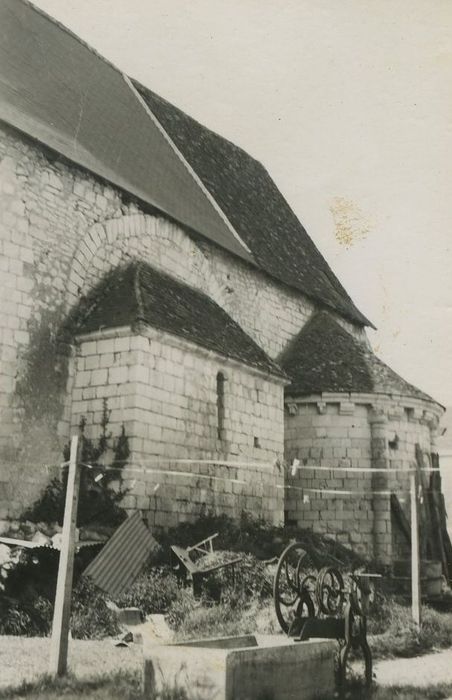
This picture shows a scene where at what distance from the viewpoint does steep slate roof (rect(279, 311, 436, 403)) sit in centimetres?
1642

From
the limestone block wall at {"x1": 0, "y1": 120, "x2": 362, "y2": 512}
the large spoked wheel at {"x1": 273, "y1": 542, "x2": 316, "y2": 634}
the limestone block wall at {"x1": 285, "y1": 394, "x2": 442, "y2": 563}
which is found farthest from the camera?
the limestone block wall at {"x1": 285, "y1": 394, "x2": 442, "y2": 563}

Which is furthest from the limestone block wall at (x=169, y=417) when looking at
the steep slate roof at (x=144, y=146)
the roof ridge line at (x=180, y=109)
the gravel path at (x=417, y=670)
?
the roof ridge line at (x=180, y=109)

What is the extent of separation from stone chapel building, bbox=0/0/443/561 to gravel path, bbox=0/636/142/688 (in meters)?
3.17

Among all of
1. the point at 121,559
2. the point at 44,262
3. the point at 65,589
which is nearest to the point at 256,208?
the point at 44,262

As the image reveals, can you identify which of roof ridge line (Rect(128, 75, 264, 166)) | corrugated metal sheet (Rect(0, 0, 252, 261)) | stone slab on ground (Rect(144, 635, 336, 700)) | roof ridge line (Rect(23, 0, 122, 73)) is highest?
roof ridge line (Rect(128, 75, 264, 166))

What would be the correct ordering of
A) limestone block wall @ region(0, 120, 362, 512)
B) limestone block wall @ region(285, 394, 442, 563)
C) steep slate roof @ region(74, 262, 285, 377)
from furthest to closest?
limestone block wall @ region(285, 394, 442, 563), steep slate roof @ region(74, 262, 285, 377), limestone block wall @ region(0, 120, 362, 512)

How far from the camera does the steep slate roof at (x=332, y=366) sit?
53.9 feet

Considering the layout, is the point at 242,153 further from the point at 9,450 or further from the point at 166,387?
the point at 9,450

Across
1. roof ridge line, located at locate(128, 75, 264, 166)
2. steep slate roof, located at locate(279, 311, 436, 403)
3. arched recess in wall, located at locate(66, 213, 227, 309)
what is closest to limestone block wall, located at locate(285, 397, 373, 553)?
steep slate roof, located at locate(279, 311, 436, 403)

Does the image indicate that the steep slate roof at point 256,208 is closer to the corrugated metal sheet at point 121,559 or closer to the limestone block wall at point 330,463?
the limestone block wall at point 330,463

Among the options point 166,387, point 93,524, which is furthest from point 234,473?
point 93,524

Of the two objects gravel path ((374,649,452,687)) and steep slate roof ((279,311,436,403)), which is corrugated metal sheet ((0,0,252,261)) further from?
gravel path ((374,649,452,687))

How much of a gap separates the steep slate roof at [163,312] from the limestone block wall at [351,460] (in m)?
2.13

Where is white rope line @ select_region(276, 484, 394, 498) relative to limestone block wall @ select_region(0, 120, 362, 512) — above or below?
below
